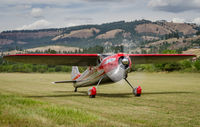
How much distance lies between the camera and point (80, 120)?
696 centimetres

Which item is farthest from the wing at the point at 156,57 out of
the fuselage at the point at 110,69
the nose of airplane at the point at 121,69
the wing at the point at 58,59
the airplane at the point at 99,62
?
the wing at the point at 58,59

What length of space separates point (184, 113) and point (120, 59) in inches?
236

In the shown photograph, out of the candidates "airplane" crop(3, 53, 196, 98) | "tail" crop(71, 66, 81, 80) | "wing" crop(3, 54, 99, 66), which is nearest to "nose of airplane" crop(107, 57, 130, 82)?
"airplane" crop(3, 53, 196, 98)

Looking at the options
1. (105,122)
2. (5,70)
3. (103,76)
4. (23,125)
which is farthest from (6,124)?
(5,70)

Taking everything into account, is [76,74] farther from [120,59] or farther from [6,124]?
[6,124]

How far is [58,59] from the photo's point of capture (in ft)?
52.6

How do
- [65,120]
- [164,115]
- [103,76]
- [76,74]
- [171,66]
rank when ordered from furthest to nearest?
[171,66], [76,74], [103,76], [164,115], [65,120]

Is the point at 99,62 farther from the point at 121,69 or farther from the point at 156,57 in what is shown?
the point at 156,57

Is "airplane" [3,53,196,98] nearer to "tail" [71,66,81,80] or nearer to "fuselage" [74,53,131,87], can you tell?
"fuselage" [74,53,131,87]

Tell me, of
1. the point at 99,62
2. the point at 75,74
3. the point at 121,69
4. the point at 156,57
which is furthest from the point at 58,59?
the point at 156,57

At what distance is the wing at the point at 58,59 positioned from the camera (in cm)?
1464

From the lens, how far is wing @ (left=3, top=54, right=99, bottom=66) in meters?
14.6

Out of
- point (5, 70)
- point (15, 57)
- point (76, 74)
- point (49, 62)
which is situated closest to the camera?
point (15, 57)

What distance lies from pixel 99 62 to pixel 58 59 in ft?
7.90
